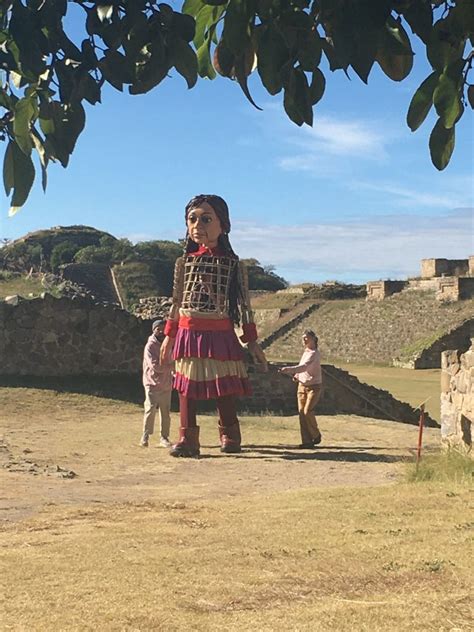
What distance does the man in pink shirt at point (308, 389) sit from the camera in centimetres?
951

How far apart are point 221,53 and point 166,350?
678 cm

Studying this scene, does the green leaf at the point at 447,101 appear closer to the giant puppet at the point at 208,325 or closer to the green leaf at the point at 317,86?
the green leaf at the point at 317,86

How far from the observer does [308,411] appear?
9492 mm

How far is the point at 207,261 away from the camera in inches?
355

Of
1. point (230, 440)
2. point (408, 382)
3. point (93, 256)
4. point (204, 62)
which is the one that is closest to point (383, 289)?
point (408, 382)

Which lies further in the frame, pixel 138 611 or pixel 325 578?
pixel 325 578

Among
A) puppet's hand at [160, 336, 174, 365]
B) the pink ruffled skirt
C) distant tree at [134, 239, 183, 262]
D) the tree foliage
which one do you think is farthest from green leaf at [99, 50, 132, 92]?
distant tree at [134, 239, 183, 262]

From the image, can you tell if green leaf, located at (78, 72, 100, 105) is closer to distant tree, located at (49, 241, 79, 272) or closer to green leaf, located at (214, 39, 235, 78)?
green leaf, located at (214, 39, 235, 78)

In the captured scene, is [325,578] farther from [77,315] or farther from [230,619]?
[77,315]

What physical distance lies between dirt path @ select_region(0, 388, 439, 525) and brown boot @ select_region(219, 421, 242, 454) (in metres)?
0.14

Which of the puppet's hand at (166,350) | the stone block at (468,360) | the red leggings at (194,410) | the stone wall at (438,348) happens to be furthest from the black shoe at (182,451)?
the stone wall at (438,348)

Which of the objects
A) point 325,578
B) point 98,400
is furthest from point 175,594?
point 98,400

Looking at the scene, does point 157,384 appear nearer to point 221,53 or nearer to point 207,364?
point 207,364

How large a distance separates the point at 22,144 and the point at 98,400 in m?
11.1
